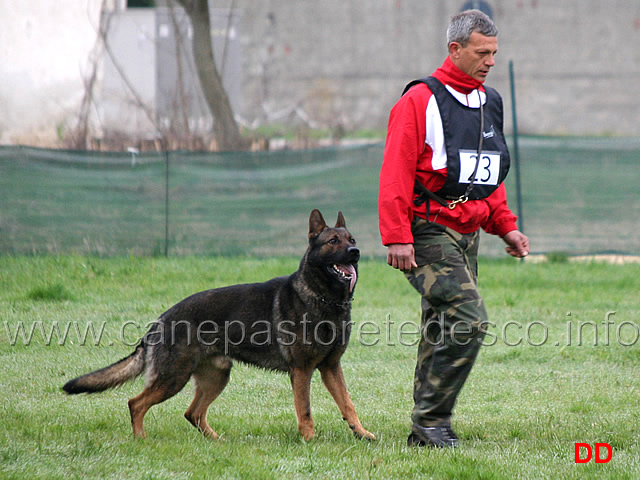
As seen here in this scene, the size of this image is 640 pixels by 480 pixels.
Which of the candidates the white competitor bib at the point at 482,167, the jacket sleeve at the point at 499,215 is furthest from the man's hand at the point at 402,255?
the jacket sleeve at the point at 499,215

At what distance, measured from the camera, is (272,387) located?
20.4 ft

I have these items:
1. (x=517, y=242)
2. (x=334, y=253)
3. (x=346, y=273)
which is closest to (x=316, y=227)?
(x=334, y=253)

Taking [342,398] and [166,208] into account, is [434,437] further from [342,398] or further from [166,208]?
[166,208]

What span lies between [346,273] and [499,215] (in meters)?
0.94

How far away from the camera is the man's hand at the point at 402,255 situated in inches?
167

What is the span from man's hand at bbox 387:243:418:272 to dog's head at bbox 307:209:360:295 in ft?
1.62

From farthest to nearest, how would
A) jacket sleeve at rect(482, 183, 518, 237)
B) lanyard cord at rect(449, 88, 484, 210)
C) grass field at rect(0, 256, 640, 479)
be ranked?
jacket sleeve at rect(482, 183, 518, 237) < lanyard cord at rect(449, 88, 484, 210) < grass field at rect(0, 256, 640, 479)

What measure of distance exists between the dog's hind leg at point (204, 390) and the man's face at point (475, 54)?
2.20 m

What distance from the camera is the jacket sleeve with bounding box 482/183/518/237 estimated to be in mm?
4664

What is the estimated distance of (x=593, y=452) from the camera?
429 centimetres

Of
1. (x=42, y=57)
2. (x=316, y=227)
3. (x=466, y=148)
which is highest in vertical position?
(x=42, y=57)

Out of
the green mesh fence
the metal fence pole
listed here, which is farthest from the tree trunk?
the metal fence pole

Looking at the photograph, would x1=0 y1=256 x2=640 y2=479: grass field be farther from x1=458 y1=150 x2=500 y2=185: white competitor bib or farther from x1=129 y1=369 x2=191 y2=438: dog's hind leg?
x1=458 y1=150 x2=500 y2=185: white competitor bib

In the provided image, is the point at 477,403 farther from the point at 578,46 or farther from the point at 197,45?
the point at 578,46
